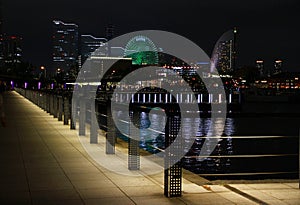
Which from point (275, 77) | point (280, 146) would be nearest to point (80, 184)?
point (280, 146)

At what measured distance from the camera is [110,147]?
11.2 m

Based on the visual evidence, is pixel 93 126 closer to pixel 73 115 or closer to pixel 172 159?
pixel 73 115

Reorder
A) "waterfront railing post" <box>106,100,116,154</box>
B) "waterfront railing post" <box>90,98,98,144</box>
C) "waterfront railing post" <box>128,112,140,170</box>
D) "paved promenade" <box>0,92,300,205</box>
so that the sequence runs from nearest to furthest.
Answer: "paved promenade" <box>0,92,300,205</box>, "waterfront railing post" <box>128,112,140,170</box>, "waterfront railing post" <box>106,100,116,154</box>, "waterfront railing post" <box>90,98,98,144</box>

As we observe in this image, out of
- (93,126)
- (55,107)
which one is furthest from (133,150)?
(55,107)

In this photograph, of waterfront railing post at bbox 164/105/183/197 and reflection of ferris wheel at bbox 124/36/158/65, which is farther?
reflection of ferris wheel at bbox 124/36/158/65

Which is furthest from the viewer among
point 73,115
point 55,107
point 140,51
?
point 140,51

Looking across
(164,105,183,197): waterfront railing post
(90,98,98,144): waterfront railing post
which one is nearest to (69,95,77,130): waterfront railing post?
(90,98,98,144): waterfront railing post

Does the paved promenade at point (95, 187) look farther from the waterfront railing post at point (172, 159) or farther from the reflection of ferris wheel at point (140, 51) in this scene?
the reflection of ferris wheel at point (140, 51)

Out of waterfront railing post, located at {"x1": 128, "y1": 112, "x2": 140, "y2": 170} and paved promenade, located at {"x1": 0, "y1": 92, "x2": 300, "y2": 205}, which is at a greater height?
waterfront railing post, located at {"x1": 128, "y1": 112, "x2": 140, "y2": 170}

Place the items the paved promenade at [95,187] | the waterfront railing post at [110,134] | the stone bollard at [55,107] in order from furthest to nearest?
the stone bollard at [55,107], the waterfront railing post at [110,134], the paved promenade at [95,187]

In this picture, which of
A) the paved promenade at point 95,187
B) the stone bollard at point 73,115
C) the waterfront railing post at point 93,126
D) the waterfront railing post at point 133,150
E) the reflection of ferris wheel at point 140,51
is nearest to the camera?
the paved promenade at point 95,187

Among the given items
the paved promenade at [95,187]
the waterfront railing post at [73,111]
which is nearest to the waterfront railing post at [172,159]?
the paved promenade at [95,187]

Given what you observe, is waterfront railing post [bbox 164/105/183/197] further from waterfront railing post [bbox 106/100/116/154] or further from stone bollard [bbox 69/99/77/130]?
stone bollard [bbox 69/99/77/130]

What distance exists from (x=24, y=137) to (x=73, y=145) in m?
2.76
